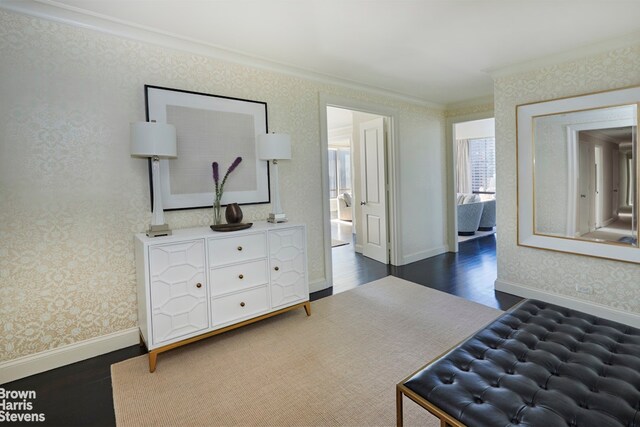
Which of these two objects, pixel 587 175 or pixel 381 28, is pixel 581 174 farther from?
pixel 381 28

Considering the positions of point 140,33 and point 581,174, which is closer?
point 140,33

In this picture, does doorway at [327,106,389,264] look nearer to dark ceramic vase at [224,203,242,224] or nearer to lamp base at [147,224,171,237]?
dark ceramic vase at [224,203,242,224]

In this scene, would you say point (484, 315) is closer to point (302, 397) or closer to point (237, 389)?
point (302, 397)

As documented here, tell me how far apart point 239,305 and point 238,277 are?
233mm

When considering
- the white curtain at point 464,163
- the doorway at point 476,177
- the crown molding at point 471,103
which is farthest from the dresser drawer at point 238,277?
the white curtain at point 464,163

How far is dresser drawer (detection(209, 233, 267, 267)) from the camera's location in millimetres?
2490

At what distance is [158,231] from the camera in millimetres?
2400

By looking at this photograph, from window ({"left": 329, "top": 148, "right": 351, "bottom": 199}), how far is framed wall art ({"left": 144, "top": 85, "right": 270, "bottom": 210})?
714cm

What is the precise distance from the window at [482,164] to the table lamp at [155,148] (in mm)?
8990

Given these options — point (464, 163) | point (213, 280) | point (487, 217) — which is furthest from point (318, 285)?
point (464, 163)

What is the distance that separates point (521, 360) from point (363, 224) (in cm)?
394

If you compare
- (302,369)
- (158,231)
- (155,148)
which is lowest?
(302,369)

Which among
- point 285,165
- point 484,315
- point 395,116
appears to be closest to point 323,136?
point 285,165

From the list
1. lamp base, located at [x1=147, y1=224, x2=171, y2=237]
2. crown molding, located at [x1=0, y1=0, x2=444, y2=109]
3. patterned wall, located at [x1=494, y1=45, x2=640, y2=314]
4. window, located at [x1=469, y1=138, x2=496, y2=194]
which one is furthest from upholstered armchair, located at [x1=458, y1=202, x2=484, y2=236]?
lamp base, located at [x1=147, y1=224, x2=171, y2=237]
